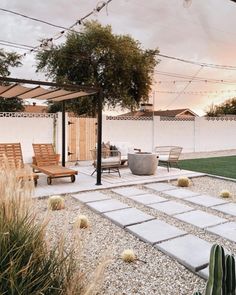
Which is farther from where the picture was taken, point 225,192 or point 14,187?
point 225,192

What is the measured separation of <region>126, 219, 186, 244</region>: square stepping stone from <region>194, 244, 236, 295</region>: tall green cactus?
2382 millimetres

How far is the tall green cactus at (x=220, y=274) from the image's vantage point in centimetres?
170

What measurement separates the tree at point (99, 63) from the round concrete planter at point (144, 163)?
941 centimetres

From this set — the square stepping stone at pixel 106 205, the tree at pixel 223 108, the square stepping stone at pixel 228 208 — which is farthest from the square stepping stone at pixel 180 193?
the tree at pixel 223 108

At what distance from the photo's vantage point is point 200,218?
5.31m

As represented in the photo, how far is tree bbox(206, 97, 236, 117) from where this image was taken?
40.6 meters

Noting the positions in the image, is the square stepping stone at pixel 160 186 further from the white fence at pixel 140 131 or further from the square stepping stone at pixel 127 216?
the white fence at pixel 140 131

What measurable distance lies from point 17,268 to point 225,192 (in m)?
5.92

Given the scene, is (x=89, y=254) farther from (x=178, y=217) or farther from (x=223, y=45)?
(x=223, y=45)

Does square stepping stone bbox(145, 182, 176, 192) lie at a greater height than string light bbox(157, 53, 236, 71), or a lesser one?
lesser

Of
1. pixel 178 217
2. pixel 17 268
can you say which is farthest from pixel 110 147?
pixel 17 268

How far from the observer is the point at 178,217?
→ 5.34 m

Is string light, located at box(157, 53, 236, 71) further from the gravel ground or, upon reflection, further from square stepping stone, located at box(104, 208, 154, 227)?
the gravel ground

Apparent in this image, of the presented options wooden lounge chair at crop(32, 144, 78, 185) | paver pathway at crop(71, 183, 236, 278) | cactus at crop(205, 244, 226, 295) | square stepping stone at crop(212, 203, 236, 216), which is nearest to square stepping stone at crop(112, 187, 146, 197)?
paver pathway at crop(71, 183, 236, 278)
